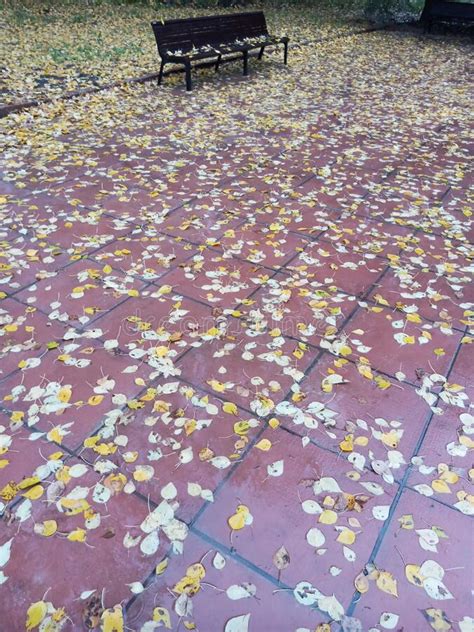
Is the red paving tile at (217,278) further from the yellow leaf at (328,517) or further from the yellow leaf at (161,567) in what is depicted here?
the yellow leaf at (161,567)

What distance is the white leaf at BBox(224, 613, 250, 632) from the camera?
179 centimetres

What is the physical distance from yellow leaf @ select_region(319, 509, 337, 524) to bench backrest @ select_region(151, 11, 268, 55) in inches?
306

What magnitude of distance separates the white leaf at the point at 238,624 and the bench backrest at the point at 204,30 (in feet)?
26.6

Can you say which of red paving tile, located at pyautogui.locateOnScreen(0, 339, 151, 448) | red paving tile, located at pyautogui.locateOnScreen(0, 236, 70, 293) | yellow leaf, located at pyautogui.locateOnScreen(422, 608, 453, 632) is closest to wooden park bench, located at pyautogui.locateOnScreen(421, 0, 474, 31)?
red paving tile, located at pyautogui.locateOnScreen(0, 236, 70, 293)

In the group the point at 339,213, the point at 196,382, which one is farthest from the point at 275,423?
the point at 339,213

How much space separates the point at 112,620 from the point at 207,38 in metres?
9.29

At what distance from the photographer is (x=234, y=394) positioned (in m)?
2.74

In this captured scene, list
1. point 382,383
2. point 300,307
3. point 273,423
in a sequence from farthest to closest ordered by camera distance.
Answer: point 300,307 < point 382,383 < point 273,423

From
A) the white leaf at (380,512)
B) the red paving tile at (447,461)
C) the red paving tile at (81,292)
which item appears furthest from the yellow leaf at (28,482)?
the red paving tile at (447,461)

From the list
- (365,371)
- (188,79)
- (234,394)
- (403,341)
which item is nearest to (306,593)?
(234,394)

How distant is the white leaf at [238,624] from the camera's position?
1.79 m

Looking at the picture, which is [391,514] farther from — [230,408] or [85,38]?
[85,38]

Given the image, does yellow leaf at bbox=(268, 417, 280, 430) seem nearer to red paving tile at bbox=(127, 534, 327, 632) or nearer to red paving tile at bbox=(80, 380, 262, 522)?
red paving tile at bbox=(80, 380, 262, 522)

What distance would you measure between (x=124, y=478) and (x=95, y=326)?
122cm
